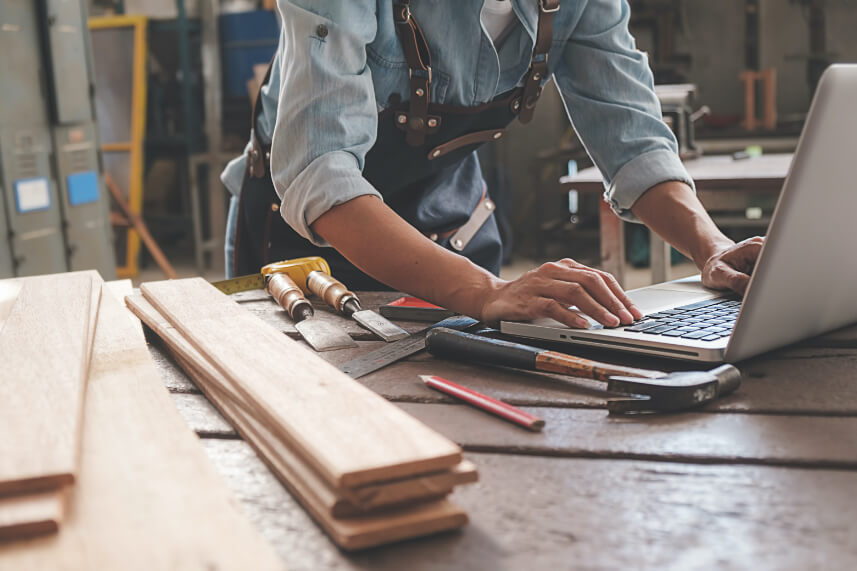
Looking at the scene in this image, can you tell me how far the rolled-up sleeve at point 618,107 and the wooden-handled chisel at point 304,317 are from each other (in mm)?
621

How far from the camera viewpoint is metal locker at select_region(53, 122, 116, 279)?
149 inches

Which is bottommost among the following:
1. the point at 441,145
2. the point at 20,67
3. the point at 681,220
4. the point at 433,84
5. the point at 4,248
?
the point at 4,248

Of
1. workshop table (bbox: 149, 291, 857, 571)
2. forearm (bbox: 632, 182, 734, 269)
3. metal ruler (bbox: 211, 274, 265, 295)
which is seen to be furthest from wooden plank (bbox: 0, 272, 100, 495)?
forearm (bbox: 632, 182, 734, 269)

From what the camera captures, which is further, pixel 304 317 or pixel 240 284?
pixel 240 284

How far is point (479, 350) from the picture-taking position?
89cm

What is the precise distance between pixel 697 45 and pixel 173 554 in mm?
6208

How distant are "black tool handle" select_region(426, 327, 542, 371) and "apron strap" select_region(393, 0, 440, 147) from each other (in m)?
0.54

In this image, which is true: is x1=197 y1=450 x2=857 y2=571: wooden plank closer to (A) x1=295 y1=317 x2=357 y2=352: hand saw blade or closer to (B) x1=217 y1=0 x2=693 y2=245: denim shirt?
(A) x1=295 y1=317 x2=357 y2=352: hand saw blade

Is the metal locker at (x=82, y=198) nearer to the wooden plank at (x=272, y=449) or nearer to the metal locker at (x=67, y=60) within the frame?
the metal locker at (x=67, y=60)

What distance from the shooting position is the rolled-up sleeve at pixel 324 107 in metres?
1.15

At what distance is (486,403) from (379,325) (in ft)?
1.15

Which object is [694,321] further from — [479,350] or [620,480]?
[620,480]

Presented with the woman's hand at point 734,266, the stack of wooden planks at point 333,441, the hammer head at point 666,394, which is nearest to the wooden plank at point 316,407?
the stack of wooden planks at point 333,441

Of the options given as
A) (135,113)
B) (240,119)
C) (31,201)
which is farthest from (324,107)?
(240,119)
